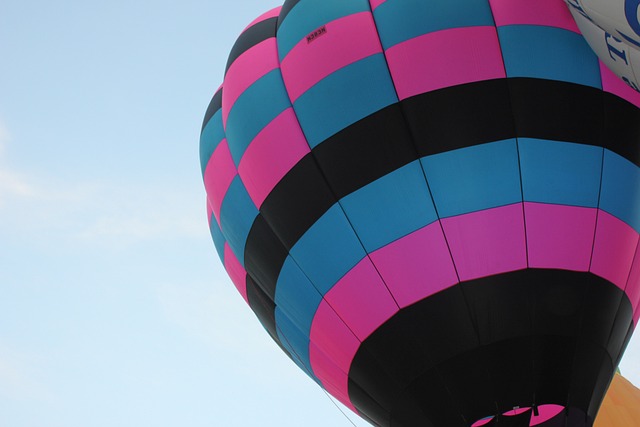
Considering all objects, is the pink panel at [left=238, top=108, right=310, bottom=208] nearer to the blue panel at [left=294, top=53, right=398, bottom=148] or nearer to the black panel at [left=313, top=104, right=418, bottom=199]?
the blue panel at [left=294, top=53, right=398, bottom=148]

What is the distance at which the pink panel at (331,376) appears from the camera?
5090mm

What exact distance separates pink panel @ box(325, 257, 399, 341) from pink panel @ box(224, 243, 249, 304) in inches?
53.9

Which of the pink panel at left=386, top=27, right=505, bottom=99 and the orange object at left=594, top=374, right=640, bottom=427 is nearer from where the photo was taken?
the pink panel at left=386, top=27, right=505, bottom=99

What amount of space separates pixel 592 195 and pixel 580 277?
0.48 m

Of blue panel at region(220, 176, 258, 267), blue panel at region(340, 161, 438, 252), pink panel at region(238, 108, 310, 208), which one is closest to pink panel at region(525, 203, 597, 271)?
blue panel at region(340, 161, 438, 252)

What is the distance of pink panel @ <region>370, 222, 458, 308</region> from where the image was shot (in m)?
4.46

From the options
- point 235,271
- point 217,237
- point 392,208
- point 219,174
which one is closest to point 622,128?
point 392,208

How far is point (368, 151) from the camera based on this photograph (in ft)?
15.4

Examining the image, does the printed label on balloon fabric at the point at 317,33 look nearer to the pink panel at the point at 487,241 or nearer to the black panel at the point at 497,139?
the black panel at the point at 497,139

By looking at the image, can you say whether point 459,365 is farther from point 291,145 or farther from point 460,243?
point 291,145

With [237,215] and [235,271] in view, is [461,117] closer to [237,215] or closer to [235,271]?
[237,215]

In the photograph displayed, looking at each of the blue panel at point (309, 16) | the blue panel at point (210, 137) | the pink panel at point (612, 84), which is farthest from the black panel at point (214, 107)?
the pink panel at point (612, 84)

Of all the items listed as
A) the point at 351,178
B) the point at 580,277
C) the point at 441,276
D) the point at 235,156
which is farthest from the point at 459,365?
the point at 235,156

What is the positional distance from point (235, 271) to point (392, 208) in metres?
1.95
